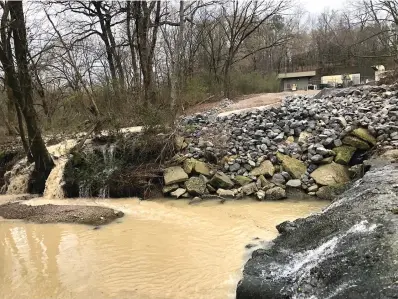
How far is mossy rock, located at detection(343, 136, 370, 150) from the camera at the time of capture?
941cm

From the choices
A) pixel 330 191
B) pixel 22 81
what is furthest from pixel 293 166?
pixel 22 81

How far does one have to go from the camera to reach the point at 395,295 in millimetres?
3318

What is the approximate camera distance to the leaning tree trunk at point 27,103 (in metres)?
10.4

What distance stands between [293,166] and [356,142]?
63.6 inches

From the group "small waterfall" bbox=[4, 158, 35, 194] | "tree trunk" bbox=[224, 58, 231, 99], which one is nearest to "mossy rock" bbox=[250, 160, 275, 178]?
"small waterfall" bbox=[4, 158, 35, 194]

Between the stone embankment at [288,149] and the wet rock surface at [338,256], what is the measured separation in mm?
3114

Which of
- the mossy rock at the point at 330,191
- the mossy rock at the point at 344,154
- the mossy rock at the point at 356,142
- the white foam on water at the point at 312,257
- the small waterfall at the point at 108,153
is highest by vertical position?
the small waterfall at the point at 108,153

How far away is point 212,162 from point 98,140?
3879mm

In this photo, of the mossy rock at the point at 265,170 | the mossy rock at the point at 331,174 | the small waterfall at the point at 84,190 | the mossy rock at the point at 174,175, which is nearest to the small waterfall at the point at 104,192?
the small waterfall at the point at 84,190

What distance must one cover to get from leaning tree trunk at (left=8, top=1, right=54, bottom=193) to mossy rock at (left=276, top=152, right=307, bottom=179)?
6756 millimetres

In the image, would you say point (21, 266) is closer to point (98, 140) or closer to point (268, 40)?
point (98, 140)

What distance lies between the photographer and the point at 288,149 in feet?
33.6

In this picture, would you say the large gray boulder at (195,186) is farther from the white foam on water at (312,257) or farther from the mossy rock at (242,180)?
the white foam on water at (312,257)

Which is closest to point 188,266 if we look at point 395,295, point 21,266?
point 21,266
